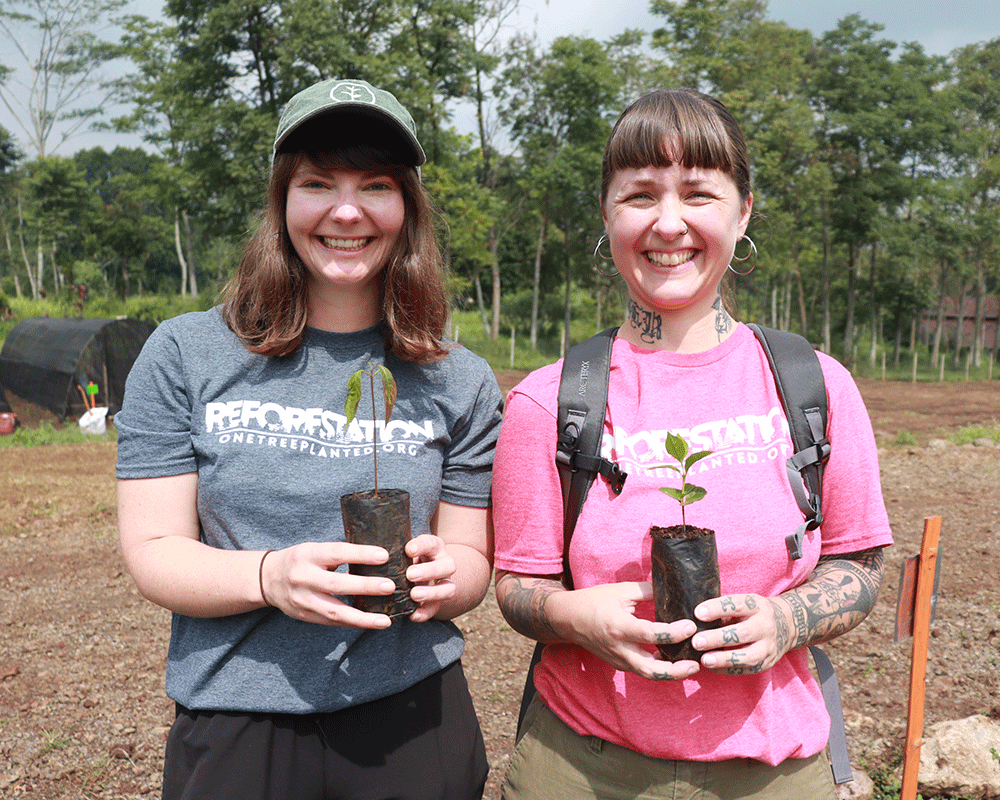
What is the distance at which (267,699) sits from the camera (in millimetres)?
1589

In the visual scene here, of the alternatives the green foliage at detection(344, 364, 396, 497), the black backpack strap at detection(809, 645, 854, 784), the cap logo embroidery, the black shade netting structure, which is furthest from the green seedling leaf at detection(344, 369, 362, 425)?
the black shade netting structure

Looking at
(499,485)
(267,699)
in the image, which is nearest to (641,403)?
(499,485)

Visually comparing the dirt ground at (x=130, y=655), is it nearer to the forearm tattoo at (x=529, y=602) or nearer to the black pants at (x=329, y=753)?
the black pants at (x=329, y=753)

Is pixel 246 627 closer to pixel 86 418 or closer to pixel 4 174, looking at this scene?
pixel 86 418

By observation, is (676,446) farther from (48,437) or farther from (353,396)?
(48,437)

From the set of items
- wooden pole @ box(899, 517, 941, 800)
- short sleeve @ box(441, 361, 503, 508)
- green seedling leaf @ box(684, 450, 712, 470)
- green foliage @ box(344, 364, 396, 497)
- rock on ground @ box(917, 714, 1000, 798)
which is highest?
green foliage @ box(344, 364, 396, 497)

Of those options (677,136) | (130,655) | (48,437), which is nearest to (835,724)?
(677,136)

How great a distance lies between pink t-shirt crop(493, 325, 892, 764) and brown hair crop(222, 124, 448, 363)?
365 millimetres

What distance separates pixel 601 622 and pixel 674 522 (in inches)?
10.1

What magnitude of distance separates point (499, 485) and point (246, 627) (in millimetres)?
620

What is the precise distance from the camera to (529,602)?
1613mm

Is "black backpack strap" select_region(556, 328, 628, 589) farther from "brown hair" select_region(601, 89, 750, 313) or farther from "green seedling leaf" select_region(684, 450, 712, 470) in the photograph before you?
"brown hair" select_region(601, 89, 750, 313)

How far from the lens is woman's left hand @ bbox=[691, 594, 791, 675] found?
1.38 m

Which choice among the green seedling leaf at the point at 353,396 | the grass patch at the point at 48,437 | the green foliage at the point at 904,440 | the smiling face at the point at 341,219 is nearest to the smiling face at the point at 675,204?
the smiling face at the point at 341,219
